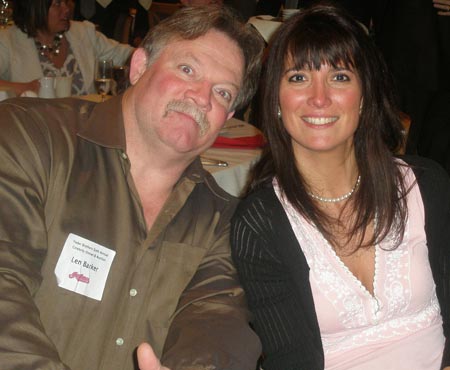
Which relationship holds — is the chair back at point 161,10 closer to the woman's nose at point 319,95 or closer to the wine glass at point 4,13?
the wine glass at point 4,13

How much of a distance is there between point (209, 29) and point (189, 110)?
0.30 m

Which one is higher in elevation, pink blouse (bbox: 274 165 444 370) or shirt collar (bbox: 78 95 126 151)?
shirt collar (bbox: 78 95 126 151)

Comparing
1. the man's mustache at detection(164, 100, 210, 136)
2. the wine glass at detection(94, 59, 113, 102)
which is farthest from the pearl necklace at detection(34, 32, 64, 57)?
the man's mustache at detection(164, 100, 210, 136)

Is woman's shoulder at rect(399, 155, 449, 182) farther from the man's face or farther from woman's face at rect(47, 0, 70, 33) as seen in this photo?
woman's face at rect(47, 0, 70, 33)

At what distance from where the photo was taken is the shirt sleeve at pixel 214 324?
156cm

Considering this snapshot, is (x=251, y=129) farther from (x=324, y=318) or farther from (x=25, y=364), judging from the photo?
(x=25, y=364)

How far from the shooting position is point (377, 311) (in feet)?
5.88

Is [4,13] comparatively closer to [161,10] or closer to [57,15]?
[57,15]

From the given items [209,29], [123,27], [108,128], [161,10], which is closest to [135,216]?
[108,128]

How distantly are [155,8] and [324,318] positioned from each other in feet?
22.4

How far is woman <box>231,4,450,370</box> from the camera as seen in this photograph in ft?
5.91

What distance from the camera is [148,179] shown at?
5.94 feet

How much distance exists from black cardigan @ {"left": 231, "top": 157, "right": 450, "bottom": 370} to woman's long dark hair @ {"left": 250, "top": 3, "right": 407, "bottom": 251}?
11 cm

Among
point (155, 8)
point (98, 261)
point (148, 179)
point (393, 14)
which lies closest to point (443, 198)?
point (148, 179)
